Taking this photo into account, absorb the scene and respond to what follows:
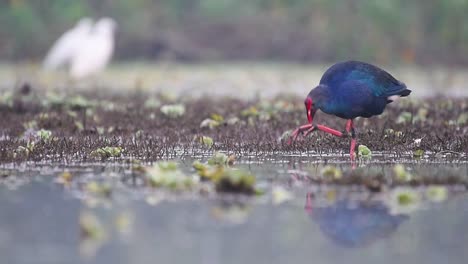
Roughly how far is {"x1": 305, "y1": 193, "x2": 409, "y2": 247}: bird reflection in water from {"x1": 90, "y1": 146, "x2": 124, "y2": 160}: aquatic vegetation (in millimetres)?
2466

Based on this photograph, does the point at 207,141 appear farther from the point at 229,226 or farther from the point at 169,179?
the point at 229,226

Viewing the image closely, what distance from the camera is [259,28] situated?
27922mm

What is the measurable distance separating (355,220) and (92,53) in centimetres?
1498

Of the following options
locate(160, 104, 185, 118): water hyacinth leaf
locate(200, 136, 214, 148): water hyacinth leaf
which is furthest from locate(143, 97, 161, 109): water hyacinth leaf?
locate(200, 136, 214, 148): water hyacinth leaf

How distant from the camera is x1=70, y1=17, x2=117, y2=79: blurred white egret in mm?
20766

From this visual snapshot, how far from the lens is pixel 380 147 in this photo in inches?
387

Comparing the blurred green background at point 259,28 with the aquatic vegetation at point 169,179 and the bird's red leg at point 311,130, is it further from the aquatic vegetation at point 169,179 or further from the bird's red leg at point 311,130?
the aquatic vegetation at point 169,179

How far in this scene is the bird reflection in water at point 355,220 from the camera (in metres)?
6.01

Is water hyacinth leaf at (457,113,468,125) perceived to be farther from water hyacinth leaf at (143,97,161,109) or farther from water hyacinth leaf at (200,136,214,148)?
water hyacinth leaf at (143,97,161,109)

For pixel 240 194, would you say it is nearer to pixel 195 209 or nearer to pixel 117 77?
pixel 195 209

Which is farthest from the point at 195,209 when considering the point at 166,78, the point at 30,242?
the point at 166,78

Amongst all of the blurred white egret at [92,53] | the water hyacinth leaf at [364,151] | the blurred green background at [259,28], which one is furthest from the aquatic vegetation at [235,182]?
the blurred green background at [259,28]

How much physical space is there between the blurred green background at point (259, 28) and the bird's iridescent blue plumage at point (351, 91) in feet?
47.9

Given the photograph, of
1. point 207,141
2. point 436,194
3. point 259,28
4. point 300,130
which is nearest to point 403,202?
point 436,194
